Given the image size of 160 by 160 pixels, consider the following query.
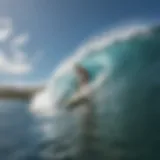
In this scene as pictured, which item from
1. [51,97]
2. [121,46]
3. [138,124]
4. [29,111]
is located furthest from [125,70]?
[29,111]

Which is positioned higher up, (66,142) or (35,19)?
(35,19)

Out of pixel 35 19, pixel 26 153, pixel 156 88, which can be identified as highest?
pixel 35 19

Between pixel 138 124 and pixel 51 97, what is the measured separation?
14.8 inches

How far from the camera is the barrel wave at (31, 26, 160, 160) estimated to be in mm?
1465

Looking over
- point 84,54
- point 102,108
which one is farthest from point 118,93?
point 84,54

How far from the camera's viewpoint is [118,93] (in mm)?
1514

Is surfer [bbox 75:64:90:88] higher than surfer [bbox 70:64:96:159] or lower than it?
higher

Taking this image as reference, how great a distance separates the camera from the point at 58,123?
59.9 inches

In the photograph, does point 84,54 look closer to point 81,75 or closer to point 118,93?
point 81,75

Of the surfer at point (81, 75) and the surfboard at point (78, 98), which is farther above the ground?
the surfer at point (81, 75)

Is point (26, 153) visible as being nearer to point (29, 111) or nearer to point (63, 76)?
point (29, 111)

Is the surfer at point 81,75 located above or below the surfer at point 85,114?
above

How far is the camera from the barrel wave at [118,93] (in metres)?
1.46

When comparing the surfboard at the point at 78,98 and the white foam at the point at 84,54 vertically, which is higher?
the white foam at the point at 84,54
